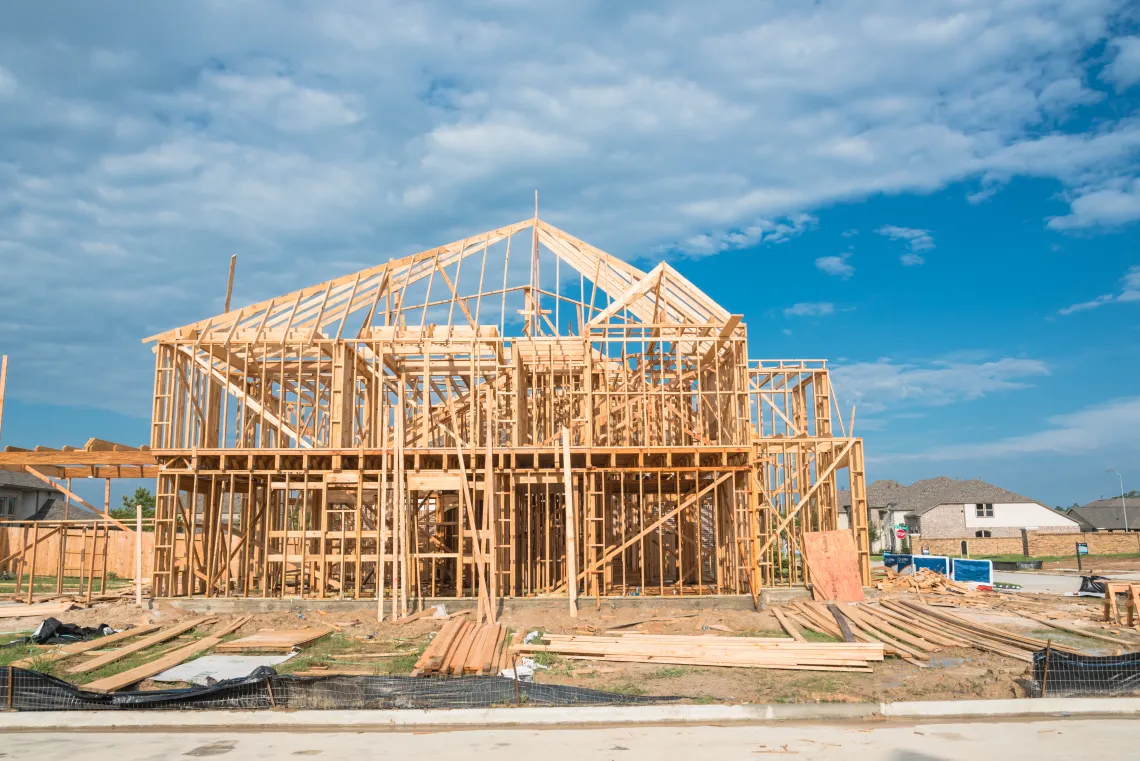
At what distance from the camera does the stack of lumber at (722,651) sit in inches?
487

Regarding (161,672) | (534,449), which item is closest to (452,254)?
(534,449)

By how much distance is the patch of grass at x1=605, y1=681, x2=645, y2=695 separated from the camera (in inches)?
429

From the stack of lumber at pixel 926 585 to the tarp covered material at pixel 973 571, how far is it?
4.01 feet

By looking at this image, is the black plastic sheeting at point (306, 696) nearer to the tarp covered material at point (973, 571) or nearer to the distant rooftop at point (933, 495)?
the tarp covered material at point (973, 571)

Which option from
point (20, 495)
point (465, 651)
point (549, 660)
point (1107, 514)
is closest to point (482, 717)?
point (549, 660)

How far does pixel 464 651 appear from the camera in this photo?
1330cm

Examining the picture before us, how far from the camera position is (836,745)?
8.60 m

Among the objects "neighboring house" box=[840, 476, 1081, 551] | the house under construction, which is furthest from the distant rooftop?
the house under construction

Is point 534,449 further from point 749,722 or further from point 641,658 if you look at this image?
point 749,722

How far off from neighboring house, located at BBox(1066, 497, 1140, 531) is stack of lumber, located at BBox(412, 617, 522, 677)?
74.7 m

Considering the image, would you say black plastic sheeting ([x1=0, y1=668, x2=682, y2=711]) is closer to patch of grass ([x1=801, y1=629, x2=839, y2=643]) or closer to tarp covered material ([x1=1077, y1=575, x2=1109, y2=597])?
patch of grass ([x1=801, y1=629, x2=839, y2=643])

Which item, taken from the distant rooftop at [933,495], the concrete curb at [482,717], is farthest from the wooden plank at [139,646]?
the distant rooftop at [933,495]

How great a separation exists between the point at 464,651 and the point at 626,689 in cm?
324

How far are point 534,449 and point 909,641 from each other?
347 inches
